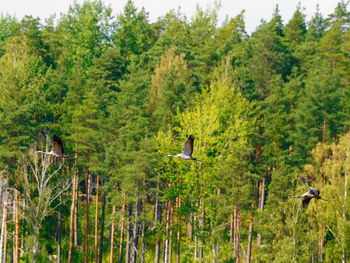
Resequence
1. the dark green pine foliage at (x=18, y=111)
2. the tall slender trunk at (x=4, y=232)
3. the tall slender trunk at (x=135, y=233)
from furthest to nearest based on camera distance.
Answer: the tall slender trunk at (x=135, y=233)
the dark green pine foliage at (x=18, y=111)
the tall slender trunk at (x=4, y=232)

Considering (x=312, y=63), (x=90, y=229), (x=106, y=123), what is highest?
(x=312, y=63)

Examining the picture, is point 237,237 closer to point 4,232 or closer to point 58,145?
point 4,232

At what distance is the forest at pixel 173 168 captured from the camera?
4047cm

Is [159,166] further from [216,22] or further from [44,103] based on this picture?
[216,22]

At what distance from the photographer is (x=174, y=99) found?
4759 cm

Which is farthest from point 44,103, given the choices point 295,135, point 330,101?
point 330,101

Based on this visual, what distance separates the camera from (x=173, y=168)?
140 feet

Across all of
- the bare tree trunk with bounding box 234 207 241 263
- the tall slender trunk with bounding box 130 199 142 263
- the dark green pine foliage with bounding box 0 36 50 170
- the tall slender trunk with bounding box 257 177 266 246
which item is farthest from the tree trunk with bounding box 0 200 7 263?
the tall slender trunk with bounding box 257 177 266 246

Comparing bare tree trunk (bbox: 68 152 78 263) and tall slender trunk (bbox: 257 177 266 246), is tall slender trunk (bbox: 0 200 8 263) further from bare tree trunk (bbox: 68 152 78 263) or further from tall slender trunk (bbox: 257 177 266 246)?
tall slender trunk (bbox: 257 177 266 246)

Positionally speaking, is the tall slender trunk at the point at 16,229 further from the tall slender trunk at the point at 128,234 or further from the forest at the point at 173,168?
the tall slender trunk at the point at 128,234

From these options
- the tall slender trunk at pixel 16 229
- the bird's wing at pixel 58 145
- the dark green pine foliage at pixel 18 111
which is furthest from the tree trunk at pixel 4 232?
the bird's wing at pixel 58 145

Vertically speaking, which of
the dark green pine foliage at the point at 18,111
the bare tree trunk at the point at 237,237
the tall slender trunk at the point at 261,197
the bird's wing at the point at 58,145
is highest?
the dark green pine foliage at the point at 18,111

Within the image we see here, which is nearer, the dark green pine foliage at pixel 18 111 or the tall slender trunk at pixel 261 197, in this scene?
the dark green pine foliage at pixel 18 111

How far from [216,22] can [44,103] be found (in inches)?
1616
